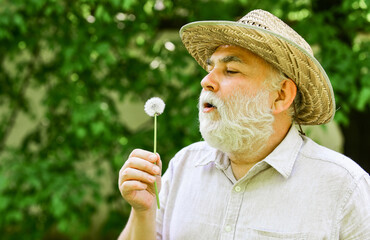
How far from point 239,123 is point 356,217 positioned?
0.54m

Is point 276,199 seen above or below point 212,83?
below

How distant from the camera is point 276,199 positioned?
161cm

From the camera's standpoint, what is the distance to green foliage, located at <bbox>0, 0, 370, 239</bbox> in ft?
10.8

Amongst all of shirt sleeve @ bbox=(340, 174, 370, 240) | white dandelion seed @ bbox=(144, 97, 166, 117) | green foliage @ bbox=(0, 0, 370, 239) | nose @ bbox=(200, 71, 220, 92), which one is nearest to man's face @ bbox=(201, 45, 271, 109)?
nose @ bbox=(200, 71, 220, 92)

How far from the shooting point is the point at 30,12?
3336 millimetres

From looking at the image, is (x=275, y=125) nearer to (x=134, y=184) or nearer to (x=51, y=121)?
(x=134, y=184)

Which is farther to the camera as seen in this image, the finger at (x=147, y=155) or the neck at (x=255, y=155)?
the neck at (x=255, y=155)

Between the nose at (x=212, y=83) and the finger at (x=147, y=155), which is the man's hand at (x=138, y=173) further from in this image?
the nose at (x=212, y=83)

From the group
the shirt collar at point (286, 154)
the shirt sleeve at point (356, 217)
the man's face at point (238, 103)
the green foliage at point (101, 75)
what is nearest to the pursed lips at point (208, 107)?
the man's face at point (238, 103)

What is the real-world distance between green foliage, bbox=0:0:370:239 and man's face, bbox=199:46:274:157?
1526 millimetres

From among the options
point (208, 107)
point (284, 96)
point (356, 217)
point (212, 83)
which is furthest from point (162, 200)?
point (356, 217)

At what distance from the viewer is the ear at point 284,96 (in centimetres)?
173

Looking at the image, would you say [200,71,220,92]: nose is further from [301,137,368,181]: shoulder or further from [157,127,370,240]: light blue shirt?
[301,137,368,181]: shoulder

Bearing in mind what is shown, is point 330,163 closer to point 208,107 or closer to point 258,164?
point 258,164
